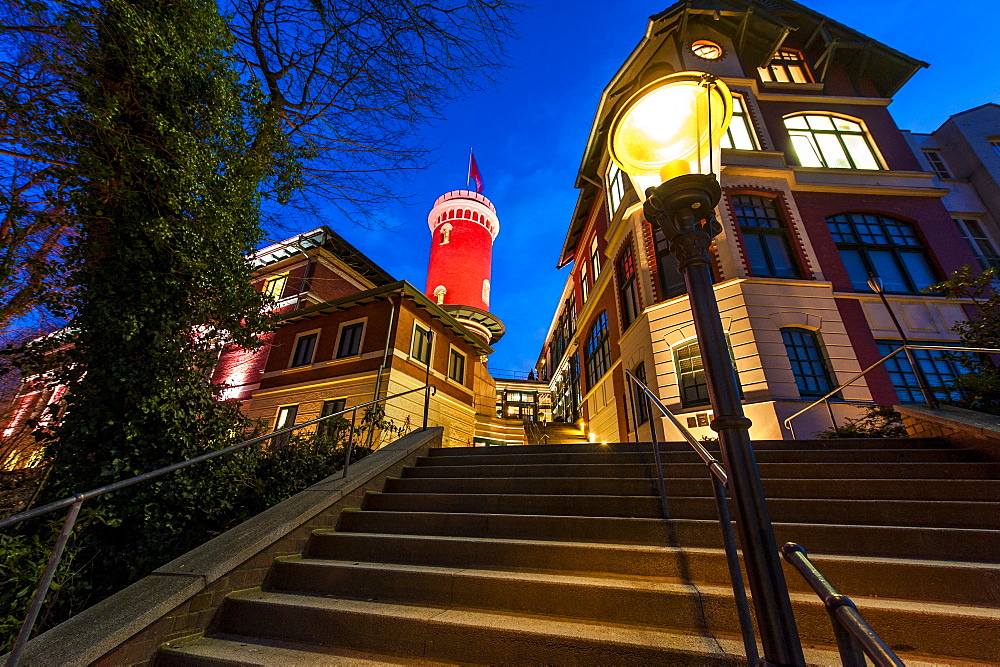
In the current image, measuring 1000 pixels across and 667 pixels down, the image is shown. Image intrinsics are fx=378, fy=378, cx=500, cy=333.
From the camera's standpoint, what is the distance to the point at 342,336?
1540 cm

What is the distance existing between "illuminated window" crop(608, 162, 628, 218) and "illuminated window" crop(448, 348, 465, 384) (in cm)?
888

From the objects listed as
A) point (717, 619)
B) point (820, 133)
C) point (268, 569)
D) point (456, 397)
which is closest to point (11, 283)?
point (268, 569)

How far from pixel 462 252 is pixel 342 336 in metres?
12.1

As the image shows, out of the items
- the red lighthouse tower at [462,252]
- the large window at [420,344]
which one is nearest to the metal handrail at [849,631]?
the large window at [420,344]

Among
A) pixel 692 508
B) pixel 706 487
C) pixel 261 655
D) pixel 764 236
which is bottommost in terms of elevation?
pixel 261 655

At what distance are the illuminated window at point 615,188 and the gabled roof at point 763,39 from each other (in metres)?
1.91

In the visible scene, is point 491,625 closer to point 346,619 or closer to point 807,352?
point 346,619

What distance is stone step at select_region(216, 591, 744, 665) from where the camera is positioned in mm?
2086

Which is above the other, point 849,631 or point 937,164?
point 937,164

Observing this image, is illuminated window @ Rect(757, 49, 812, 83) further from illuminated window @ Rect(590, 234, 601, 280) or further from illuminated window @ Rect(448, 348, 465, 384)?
illuminated window @ Rect(448, 348, 465, 384)

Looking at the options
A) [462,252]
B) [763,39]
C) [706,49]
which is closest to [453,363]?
[462,252]

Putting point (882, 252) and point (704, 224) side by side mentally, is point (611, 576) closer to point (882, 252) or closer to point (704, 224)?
point (704, 224)

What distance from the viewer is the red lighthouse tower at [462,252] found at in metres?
24.0

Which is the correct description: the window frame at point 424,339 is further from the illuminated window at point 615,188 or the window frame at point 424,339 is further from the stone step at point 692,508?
the stone step at point 692,508
